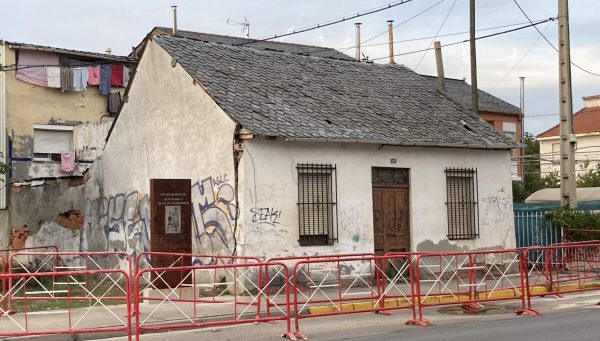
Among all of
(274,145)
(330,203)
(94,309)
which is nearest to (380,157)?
→ (330,203)

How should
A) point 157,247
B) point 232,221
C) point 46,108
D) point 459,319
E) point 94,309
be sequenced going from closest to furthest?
point 459,319 < point 94,309 < point 157,247 < point 232,221 < point 46,108

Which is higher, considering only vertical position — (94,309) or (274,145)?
(274,145)

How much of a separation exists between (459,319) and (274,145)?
19.3ft

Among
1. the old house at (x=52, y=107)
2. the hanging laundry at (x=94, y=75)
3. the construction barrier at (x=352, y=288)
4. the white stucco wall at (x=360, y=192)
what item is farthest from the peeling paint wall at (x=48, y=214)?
the construction barrier at (x=352, y=288)

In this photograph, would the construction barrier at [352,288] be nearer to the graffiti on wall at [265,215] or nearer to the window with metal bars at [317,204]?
the window with metal bars at [317,204]

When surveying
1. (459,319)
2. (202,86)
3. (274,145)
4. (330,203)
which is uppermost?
Result: (202,86)

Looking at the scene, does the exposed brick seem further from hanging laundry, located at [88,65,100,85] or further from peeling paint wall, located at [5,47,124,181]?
hanging laundry, located at [88,65,100,85]

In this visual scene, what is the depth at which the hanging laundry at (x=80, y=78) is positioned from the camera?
30016mm

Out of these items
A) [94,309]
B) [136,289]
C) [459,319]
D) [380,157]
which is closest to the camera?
[136,289]

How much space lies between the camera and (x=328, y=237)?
18.3m

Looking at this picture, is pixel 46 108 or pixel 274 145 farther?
pixel 46 108

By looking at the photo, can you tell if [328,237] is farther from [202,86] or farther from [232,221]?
[202,86]

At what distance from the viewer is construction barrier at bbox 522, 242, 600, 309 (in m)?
16.4

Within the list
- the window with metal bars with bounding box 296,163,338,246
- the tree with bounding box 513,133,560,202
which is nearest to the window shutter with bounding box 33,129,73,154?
the window with metal bars with bounding box 296,163,338,246
